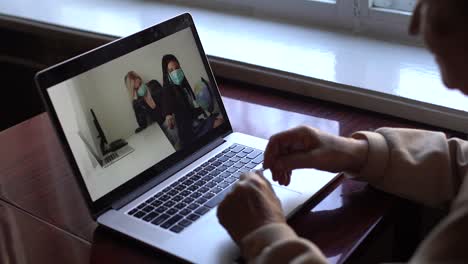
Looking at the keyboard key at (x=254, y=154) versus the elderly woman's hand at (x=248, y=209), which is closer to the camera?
the elderly woman's hand at (x=248, y=209)

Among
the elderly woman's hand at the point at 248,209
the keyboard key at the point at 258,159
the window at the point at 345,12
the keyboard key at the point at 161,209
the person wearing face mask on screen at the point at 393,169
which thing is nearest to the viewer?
the person wearing face mask on screen at the point at 393,169

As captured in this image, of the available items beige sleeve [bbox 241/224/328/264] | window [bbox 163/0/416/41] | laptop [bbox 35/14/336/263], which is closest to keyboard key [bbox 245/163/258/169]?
laptop [bbox 35/14/336/263]

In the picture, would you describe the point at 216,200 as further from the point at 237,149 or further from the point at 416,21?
the point at 416,21

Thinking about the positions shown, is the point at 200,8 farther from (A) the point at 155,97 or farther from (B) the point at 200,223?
(B) the point at 200,223

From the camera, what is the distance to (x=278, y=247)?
2.56ft

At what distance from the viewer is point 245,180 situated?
90cm

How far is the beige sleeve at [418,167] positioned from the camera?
38.0 inches

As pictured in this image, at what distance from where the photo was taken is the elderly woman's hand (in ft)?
2.80

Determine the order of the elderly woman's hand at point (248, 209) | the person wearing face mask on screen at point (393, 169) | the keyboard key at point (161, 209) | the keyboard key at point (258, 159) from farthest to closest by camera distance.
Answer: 1. the keyboard key at point (258, 159)
2. the keyboard key at point (161, 209)
3. the elderly woman's hand at point (248, 209)
4. the person wearing face mask on screen at point (393, 169)

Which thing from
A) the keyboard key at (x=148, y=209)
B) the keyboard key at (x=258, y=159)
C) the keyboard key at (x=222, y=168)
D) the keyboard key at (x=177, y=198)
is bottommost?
the keyboard key at (x=258, y=159)

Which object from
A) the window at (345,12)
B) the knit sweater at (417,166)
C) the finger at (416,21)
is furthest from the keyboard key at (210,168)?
the window at (345,12)

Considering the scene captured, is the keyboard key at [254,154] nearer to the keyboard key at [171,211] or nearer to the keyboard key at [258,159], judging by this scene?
the keyboard key at [258,159]

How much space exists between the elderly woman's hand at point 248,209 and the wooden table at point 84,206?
0.08 meters

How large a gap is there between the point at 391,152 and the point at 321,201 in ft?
0.40
